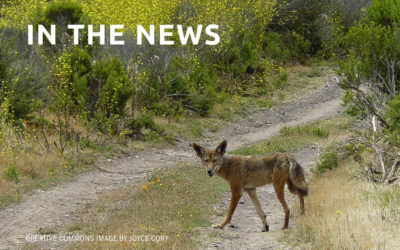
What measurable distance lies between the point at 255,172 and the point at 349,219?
1748mm

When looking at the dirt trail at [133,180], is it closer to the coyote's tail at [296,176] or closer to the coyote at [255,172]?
the coyote at [255,172]

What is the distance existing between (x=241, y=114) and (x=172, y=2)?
5114 millimetres

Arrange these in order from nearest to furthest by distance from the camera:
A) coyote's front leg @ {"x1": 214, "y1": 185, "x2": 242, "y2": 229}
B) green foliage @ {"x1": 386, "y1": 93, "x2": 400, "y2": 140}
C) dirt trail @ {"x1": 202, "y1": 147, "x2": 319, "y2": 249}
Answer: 1. dirt trail @ {"x1": 202, "y1": 147, "x2": 319, "y2": 249}
2. coyote's front leg @ {"x1": 214, "y1": 185, "x2": 242, "y2": 229}
3. green foliage @ {"x1": 386, "y1": 93, "x2": 400, "y2": 140}

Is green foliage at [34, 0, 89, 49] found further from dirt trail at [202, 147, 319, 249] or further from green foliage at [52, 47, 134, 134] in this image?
dirt trail at [202, 147, 319, 249]

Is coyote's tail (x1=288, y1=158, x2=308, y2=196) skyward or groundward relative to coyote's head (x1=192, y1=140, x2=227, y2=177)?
groundward

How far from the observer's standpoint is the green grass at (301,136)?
18391 mm

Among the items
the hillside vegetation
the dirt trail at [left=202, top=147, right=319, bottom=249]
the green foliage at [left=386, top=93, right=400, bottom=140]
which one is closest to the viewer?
the dirt trail at [left=202, top=147, right=319, bottom=249]

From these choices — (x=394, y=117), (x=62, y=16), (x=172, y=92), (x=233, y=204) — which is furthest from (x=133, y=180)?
(x=62, y=16)

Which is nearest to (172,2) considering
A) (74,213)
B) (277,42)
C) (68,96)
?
(68,96)

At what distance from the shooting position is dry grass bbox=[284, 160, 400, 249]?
8102 millimetres

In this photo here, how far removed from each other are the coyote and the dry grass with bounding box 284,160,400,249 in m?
0.53

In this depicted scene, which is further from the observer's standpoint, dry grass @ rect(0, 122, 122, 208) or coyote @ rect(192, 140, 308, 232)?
dry grass @ rect(0, 122, 122, 208)

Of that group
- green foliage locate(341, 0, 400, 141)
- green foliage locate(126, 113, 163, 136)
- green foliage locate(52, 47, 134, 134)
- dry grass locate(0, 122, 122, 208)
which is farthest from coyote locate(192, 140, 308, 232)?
green foliage locate(126, 113, 163, 136)

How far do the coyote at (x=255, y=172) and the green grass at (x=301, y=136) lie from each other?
7335 mm
